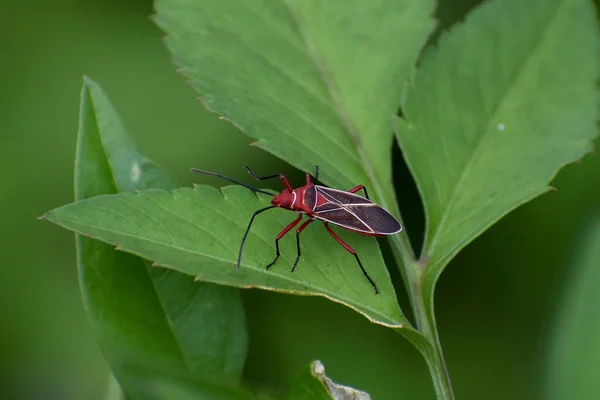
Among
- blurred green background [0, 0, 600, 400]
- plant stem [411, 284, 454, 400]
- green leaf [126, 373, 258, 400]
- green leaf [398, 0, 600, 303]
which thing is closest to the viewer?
green leaf [126, 373, 258, 400]

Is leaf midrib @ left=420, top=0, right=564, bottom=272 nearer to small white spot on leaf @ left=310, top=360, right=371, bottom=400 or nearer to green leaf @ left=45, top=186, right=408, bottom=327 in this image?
green leaf @ left=45, top=186, right=408, bottom=327

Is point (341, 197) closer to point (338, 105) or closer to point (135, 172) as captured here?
point (338, 105)

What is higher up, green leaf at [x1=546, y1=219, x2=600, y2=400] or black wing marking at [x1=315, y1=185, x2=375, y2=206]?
black wing marking at [x1=315, y1=185, x2=375, y2=206]

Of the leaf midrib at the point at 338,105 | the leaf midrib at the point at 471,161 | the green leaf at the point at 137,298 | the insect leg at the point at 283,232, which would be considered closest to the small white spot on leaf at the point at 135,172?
the green leaf at the point at 137,298

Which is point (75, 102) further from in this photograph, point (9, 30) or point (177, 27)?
point (177, 27)

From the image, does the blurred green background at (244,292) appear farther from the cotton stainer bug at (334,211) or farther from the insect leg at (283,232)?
the insect leg at (283,232)

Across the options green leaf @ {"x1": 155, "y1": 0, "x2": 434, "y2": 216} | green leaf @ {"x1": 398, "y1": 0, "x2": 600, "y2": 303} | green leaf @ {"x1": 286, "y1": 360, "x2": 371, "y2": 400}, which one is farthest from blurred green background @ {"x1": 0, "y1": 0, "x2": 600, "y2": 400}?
green leaf @ {"x1": 286, "y1": 360, "x2": 371, "y2": 400}
